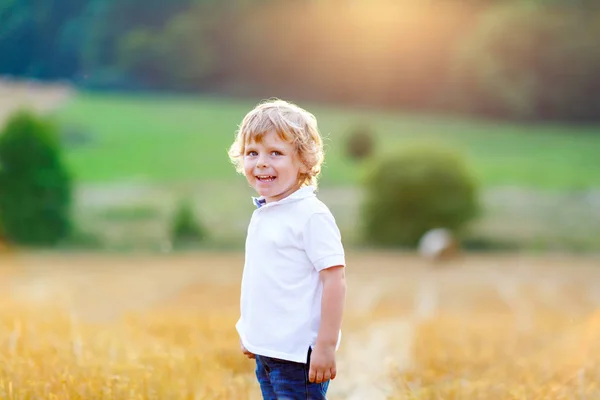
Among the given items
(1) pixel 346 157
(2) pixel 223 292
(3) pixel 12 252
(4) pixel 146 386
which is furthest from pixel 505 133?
(4) pixel 146 386

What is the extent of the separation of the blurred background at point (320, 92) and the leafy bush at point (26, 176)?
751 mm

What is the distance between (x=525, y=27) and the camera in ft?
31.4

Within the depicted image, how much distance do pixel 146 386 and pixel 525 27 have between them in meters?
8.53

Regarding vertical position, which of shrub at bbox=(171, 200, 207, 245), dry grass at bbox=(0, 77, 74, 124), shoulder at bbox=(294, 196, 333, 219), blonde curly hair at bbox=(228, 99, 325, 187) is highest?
dry grass at bbox=(0, 77, 74, 124)

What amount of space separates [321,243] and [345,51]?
26.8ft

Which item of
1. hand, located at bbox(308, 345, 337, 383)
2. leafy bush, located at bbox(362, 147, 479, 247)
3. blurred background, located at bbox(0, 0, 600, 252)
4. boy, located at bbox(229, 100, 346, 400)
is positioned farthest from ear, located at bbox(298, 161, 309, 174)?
blurred background, located at bbox(0, 0, 600, 252)

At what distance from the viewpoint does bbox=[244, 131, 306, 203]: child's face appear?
186 cm

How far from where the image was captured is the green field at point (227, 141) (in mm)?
9430

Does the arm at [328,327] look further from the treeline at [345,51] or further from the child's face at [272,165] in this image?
the treeline at [345,51]

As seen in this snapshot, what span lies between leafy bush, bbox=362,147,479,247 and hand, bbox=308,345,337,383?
20.9 ft

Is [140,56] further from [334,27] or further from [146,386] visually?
[146,386]

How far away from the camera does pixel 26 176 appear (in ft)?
27.2

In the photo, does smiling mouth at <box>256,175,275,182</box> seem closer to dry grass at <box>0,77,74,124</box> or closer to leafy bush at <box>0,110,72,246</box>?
leafy bush at <box>0,110,72,246</box>

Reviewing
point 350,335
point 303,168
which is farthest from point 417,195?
point 303,168
